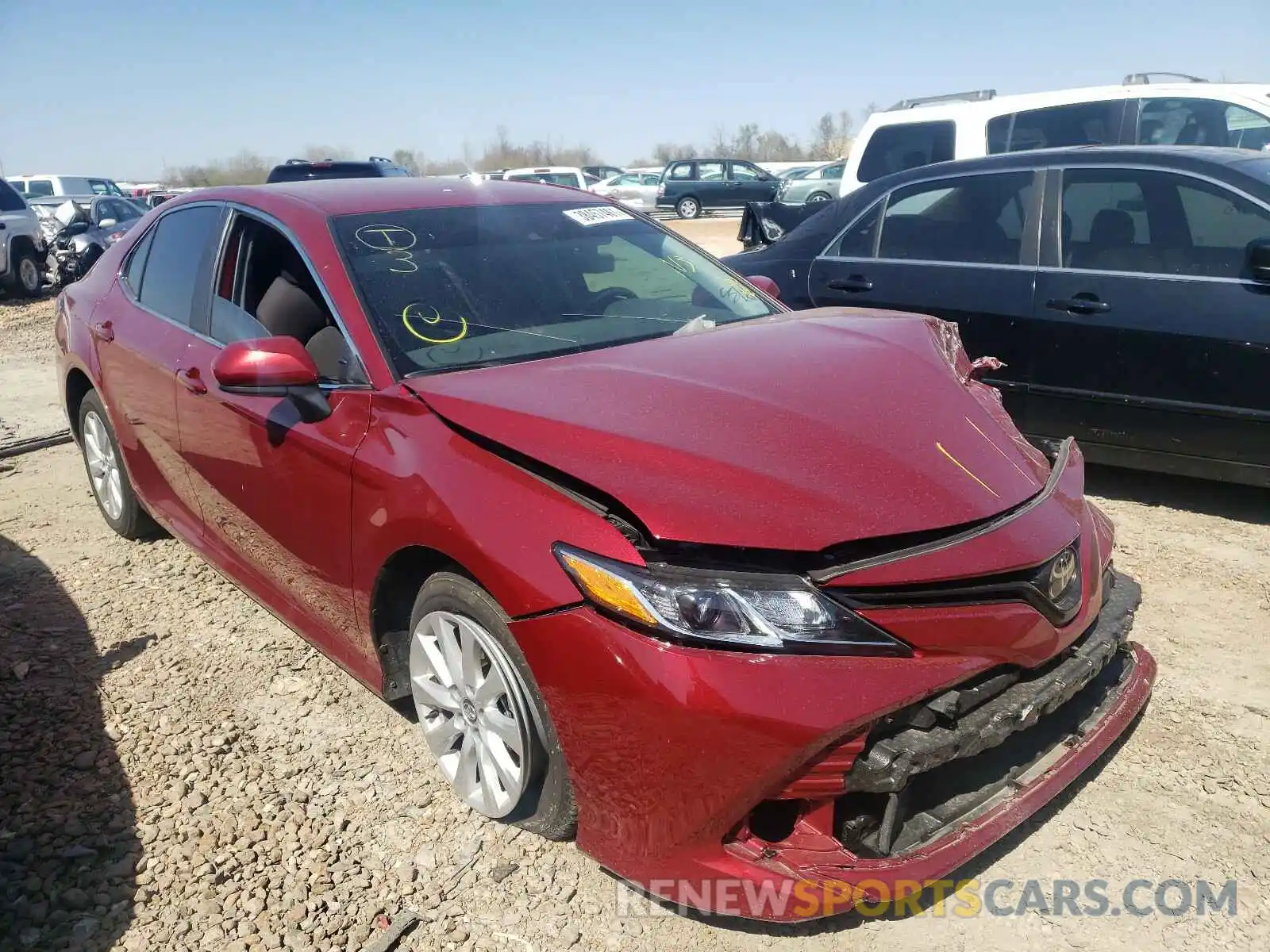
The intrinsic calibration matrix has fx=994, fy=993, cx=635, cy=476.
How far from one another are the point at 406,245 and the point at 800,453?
1.53 metres

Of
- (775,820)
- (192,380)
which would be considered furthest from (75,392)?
(775,820)

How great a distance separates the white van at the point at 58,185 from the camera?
23.9 metres

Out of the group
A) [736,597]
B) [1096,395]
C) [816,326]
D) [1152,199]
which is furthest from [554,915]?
[1152,199]

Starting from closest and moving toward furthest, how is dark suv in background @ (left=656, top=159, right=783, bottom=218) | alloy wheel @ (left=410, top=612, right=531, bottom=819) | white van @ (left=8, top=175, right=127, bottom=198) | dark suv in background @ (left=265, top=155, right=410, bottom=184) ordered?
1. alloy wheel @ (left=410, top=612, right=531, bottom=819)
2. dark suv in background @ (left=265, top=155, right=410, bottom=184)
3. white van @ (left=8, top=175, right=127, bottom=198)
4. dark suv in background @ (left=656, top=159, right=783, bottom=218)

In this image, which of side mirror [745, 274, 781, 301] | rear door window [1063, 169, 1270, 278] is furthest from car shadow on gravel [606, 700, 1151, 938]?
rear door window [1063, 169, 1270, 278]

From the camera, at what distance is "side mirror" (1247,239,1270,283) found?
3914 millimetres

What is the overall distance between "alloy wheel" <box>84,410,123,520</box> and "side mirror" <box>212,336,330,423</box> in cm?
211

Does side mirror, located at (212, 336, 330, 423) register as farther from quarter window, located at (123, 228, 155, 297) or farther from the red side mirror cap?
quarter window, located at (123, 228, 155, 297)

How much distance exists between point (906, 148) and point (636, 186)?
25.9m

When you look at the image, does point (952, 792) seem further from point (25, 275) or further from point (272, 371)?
point (25, 275)

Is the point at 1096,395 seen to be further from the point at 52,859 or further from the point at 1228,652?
the point at 52,859

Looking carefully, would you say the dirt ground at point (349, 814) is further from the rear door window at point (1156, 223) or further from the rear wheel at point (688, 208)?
the rear wheel at point (688, 208)

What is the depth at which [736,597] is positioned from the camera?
1979 mm

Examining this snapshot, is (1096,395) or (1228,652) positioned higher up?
(1096,395)
